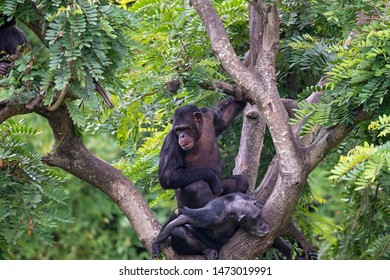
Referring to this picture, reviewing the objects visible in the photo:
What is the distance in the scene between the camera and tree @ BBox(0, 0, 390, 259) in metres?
5.01

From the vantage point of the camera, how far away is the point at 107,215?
14930 millimetres

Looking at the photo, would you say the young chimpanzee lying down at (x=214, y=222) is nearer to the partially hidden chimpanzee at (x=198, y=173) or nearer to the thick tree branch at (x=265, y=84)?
the partially hidden chimpanzee at (x=198, y=173)

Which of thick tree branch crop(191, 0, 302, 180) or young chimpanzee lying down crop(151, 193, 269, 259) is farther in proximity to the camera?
young chimpanzee lying down crop(151, 193, 269, 259)

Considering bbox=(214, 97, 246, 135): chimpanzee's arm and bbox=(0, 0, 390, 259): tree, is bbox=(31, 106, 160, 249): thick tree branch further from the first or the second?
bbox=(214, 97, 246, 135): chimpanzee's arm

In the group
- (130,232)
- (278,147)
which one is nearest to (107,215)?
(130,232)

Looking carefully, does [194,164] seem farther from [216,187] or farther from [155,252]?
[155,252]

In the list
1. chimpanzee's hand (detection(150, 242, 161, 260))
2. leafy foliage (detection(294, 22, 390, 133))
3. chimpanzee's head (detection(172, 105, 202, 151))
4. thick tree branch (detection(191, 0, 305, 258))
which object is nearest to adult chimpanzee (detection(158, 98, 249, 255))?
chimpanzee's head (detection(172, 105, 202, 151))

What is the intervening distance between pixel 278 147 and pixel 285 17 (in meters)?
2.09

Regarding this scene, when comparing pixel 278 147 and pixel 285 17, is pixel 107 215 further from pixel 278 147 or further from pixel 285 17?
pixel 278 147

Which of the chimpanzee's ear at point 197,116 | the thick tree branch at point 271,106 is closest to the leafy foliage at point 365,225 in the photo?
the chimpanzee's ear at point 197,116

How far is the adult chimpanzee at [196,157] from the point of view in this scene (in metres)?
6.18

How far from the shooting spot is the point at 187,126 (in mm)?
6277

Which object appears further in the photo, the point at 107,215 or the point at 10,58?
the point at 107,215

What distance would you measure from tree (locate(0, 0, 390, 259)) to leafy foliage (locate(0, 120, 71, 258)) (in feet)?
0.27
